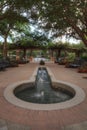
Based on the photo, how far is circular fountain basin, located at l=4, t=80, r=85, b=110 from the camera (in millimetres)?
4891

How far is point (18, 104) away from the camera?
16.5 ft

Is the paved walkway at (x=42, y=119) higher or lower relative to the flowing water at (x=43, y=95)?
higher

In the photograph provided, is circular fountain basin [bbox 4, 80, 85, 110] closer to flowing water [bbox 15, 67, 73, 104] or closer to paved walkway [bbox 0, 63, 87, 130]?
flowing water [bbox 15, 67, 73, 104]

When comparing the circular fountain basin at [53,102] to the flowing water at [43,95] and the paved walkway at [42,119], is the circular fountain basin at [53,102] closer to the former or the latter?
the flowing water at [43,95]

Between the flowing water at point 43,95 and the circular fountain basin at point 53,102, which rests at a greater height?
the circular fountain basin at point 53,102

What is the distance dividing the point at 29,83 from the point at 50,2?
5695 millimetres

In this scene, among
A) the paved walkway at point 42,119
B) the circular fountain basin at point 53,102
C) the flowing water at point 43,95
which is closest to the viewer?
the paved walkway at point 42,119

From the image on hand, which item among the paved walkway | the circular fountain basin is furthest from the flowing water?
the paved walkway

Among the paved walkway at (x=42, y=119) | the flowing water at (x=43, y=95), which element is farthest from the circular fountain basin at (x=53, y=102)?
the paved walkway at (x=42, y=119)

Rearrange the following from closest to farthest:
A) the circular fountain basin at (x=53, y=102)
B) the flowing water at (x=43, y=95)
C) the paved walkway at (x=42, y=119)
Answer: the paved walkway at (x=42, y=119) < the circular fountain basin at (x=53, y=102) < the flowing water at (x=43, y=95)

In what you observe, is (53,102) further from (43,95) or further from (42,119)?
(42,119)

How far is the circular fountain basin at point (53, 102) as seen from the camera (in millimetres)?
4891

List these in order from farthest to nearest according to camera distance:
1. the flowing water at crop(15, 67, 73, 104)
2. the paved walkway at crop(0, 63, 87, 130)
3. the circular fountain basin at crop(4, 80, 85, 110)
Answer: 1. the flowing water at crop(15, 67, 73, 104)
2. the circular fountain basin at crop(4, 80, 85, 110)
3. the paved walkway at crop(0, 63, 87, 130)

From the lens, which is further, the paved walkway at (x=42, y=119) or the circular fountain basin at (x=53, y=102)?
the circular fountain basin at (x=53, y=102)
